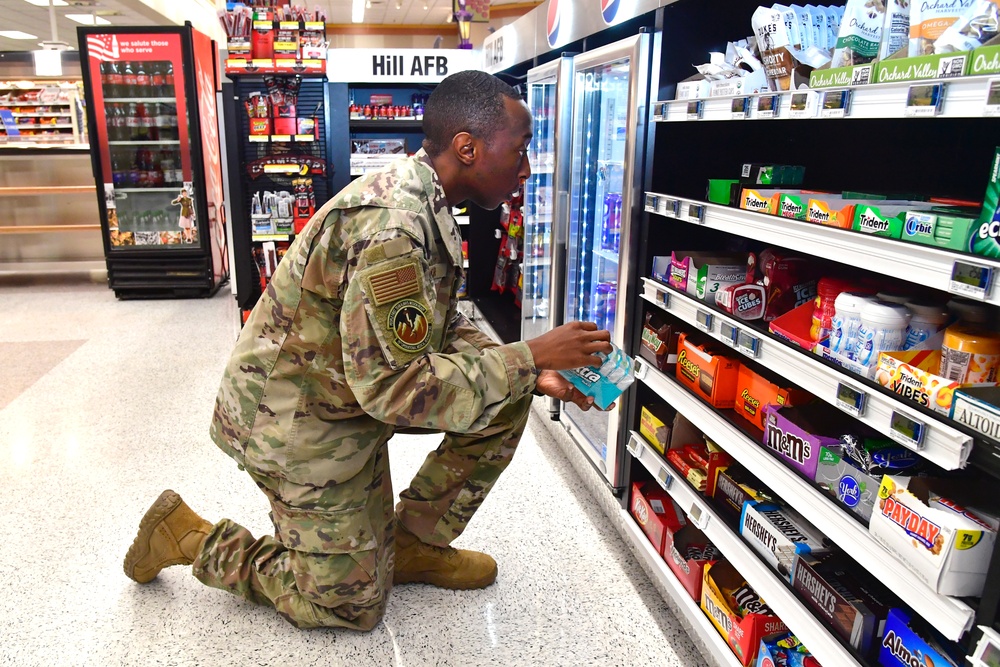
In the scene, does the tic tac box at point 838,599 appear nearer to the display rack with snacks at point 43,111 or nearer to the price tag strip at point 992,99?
the price tag strip at point 992,99

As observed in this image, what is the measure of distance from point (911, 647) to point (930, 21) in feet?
3.75

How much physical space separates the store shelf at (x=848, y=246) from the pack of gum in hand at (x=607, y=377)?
44 cm

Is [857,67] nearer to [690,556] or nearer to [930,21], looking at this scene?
[930,21]

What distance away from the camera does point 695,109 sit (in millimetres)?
1982

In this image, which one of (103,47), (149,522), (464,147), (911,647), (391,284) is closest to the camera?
(911,647)

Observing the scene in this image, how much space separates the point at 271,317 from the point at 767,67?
4.75ft

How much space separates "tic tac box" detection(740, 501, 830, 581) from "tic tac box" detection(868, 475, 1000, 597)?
1.13 feet

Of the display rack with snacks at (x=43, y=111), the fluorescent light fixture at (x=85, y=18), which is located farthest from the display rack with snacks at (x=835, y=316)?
the fluorescent light fixture at (x=85, y=18)

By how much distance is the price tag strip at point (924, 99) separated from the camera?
1.20 meters

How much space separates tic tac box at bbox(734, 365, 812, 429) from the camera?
72.3 inches

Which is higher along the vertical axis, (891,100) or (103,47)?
(103,47)

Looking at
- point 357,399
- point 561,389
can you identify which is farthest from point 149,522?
point 561,389

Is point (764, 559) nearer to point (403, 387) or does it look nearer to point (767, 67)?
point (403, 387)

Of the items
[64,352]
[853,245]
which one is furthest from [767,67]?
[64,352]
